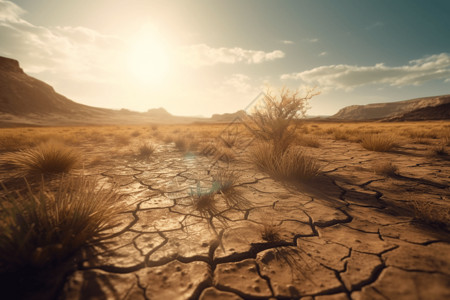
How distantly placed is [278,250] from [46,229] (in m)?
1.64

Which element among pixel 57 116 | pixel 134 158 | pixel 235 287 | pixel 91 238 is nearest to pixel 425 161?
pixel 235 287

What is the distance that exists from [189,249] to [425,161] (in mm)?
5188

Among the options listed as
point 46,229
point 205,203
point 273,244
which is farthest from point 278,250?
point 46,229

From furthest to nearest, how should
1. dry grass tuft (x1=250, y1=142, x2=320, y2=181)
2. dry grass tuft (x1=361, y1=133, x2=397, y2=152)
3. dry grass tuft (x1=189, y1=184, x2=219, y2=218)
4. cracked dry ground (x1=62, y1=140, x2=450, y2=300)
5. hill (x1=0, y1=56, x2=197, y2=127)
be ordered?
1. hill (x1=0, y1=56, x2=197, y2=127)
2. dry grass tuft (x1=361, y1=133, x2=397, y2=152)
3. dry grass tuft (x1=250, y1=142, x2=320, y2=181)
4. dry grass tuft (x1=189, y1=184, x2=219, y2=218)
5. cracked dry ground (x1=62, y1=140, x2=450, y2=300)

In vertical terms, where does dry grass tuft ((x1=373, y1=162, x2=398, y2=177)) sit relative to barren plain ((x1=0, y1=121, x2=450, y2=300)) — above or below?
above

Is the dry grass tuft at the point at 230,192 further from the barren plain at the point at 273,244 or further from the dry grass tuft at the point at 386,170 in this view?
the dry grass tuft at the point at 386,170

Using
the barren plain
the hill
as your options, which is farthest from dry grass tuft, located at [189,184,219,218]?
the hill

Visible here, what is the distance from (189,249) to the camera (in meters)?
1.50

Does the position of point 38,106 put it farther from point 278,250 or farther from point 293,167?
point 278,250

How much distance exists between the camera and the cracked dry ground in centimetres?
113

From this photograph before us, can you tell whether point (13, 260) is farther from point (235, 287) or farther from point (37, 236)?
point (235, 287)

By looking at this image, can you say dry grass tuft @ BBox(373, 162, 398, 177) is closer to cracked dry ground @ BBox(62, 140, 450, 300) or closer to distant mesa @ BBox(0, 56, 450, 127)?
cracked dry ground @ BBox(62, 140, 450, 300)

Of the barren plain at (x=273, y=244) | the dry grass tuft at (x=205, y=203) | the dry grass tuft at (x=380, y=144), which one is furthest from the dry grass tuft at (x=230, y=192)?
the dry grass tuft at (x=380, y=144)

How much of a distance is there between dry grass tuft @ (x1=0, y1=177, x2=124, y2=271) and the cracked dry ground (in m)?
0.16
